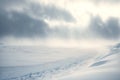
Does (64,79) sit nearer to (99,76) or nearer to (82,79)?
(82,79)

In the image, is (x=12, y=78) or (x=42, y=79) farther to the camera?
(x=12, y=78)

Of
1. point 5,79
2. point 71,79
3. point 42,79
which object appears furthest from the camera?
point 5,79

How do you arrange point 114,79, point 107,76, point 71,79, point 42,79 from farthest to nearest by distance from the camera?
point 42,79, point 71,79, point 107,76, point 114,79

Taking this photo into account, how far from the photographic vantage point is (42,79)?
1321cm

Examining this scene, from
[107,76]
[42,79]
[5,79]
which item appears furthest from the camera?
[5,79]

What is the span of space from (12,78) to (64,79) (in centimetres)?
564

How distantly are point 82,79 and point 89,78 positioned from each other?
36cm

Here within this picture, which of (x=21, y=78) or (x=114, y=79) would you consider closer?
(x=114, y=79)

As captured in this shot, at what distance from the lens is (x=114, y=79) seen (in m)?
8.89

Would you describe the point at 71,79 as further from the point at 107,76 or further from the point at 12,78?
the point at 12,78

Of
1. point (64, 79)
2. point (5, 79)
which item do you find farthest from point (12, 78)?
point (64, 79)

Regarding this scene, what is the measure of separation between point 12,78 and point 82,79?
275 inches

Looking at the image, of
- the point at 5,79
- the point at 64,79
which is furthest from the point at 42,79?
the point at 5,79

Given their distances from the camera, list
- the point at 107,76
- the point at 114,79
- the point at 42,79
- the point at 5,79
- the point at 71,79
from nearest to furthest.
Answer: the point at 114,79 < the point at 107,76 < the point at 71,79 < the point at 42,79 < the point at 5,79
